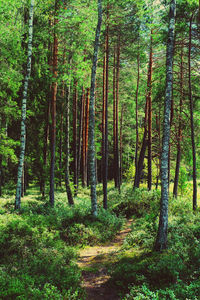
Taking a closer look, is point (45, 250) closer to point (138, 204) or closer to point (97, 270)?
point (97, 270)

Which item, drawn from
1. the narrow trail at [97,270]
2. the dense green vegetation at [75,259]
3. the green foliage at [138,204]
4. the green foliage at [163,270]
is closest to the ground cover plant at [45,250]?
the dense green vegetation at [75,259]

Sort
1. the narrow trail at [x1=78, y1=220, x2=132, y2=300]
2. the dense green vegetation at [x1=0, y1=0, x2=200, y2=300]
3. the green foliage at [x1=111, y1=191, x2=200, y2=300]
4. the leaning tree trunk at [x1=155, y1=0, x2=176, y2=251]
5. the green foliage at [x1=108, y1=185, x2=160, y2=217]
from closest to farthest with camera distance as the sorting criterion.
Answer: the green foliage at [x1=111, y1=191, x2=200, y2=300]
the dense green vegetation at [x1=0, y1=0, x2=200, y2=300]
the narrow trail at [x1=78, y1=220, x2=132, y2=300]
the leaning tree trunk at [x1=155, y1=0, x2=176, y2=251]
the green foliage at [x1=108, y1=185, x2=160, y2=217]

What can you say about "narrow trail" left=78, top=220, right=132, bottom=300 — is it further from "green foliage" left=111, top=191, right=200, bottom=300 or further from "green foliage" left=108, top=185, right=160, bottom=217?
"green foliage" left=108, top=185, right=160, bottom=217

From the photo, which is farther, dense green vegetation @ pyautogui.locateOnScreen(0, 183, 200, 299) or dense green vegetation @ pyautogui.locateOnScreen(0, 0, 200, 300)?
dense green vegetation @ pyautogui.locateOnScreen(0, 0, 200, 300)

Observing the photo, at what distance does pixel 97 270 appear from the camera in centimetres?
773

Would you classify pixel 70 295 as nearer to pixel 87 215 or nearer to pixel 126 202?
pixel 87 215

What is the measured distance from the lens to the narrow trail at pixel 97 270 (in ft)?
20.9

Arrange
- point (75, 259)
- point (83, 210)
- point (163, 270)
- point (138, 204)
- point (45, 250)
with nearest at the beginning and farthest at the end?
point (163, 270) → point (45, 250) → point (75, 259) → point (83, 210) → point (138, 204)

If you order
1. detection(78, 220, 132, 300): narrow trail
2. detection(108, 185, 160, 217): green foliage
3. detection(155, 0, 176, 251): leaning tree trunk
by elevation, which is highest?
detection(155, 0, 176, 251): leaning tree trunk

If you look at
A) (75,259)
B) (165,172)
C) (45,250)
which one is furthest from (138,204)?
(45,250)

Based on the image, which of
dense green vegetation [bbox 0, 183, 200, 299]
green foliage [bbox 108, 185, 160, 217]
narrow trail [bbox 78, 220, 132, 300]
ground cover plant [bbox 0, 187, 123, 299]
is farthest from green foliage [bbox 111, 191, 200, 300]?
green foliage [bbox 108, 185, 160, 217]

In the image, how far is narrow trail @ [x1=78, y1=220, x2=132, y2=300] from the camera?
638 centimetres

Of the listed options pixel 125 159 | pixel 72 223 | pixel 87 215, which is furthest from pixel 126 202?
pixel 125 159

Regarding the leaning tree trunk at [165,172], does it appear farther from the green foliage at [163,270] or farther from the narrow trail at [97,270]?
the narrow trail at [97,270]
